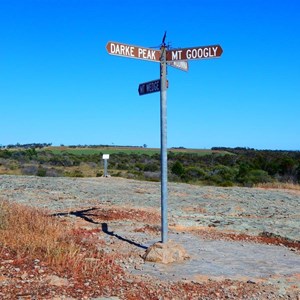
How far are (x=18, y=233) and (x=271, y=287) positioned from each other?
3820 millimetres

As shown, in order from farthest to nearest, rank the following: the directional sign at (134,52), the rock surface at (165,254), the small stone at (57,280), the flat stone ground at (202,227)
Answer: the directional sign at (134,52), the rock surface at (165,254), the flat stone ground at (202,227), the small stone at (57,280)

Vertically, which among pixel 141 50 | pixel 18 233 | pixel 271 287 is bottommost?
pixel 271 287

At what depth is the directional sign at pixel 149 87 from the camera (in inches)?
286

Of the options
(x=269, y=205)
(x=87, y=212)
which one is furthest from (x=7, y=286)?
(x=269, y=205)

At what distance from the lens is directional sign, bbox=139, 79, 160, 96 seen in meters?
7.27

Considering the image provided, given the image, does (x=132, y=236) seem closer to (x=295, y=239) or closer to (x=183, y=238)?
(x=183, y=238)

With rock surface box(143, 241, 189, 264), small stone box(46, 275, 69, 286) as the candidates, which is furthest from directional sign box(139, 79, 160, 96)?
small stone box(46, 275, 69, 286)

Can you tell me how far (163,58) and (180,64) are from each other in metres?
0.38

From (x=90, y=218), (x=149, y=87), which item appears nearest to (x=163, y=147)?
(x=149, y=87)

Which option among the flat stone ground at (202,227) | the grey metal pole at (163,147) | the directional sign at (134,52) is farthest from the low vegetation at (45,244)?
the directional sign at (134,52)

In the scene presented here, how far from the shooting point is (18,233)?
7.19 m

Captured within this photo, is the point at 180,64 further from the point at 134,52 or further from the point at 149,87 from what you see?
the point at 134,52

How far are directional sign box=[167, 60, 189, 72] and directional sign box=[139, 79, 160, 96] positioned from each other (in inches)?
15.1

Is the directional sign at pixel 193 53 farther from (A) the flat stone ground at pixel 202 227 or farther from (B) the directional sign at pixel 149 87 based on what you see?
(A) the flat stone ground at pixel 202 227
